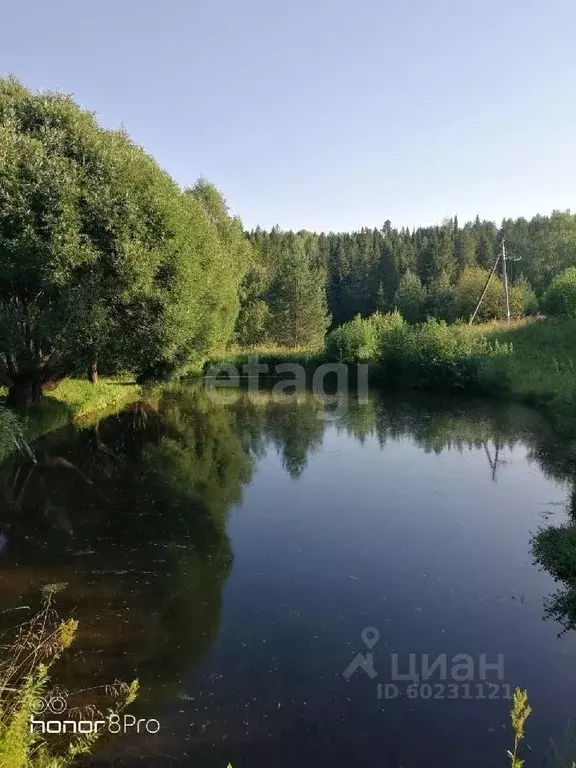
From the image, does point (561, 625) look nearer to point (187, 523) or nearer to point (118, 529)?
point (187, 523)

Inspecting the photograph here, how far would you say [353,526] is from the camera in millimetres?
12938

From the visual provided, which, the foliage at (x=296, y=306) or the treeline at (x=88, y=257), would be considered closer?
the treeline at (x=88, y=257)

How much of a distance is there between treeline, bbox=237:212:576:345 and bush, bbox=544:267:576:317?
4981 millimetres

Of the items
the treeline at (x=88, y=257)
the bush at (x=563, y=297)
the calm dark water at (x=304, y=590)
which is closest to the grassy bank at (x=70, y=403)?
the treeline at (x=88, y=257)

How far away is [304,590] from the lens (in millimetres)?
9961

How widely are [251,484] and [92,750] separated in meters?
10.2

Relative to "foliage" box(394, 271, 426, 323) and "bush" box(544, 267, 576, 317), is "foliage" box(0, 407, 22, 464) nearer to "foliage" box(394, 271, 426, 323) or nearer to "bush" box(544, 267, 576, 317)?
"bush" box(544, 267, 576, 317)

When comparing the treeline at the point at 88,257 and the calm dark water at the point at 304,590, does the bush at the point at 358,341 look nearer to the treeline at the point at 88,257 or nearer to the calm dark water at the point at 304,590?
the treeline at the point at 88,257

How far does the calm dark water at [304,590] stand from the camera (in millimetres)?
6621

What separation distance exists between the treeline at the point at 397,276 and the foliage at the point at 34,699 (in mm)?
42642

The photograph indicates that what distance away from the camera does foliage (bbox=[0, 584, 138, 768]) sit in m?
4.22

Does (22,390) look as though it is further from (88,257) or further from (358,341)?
(358,341)

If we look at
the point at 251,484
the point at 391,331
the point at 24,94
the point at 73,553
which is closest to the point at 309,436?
the point at 251,484

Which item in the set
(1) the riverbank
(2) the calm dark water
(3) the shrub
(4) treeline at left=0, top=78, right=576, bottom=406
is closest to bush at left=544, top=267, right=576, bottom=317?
(1) the riverbank
